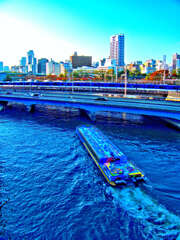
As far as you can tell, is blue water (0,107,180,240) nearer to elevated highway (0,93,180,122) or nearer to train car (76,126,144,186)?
train car (76,126,144,186)

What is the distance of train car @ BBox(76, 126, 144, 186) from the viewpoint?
79.6 feet

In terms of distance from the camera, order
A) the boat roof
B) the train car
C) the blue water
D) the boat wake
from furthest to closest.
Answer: the boat roof, the train car, the blue water, the boat wake

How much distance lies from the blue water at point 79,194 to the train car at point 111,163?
109cm

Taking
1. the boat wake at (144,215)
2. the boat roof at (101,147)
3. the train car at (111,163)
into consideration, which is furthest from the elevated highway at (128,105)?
the boat wake at (144,215)

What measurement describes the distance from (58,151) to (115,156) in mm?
11758

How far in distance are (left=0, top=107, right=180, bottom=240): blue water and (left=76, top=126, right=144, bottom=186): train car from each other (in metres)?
1.09

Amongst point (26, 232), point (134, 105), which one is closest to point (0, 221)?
point (26, 232)

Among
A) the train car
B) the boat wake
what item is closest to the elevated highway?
the train car

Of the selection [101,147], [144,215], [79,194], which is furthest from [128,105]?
[144,215]

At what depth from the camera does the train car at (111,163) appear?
79.6 feet

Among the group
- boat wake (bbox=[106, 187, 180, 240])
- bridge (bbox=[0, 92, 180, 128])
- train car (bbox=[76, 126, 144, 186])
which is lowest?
boat wake (bbox=[106, 187, 180, 240])

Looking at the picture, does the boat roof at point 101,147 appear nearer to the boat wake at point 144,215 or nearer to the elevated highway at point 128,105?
the boat wake at point 144,215

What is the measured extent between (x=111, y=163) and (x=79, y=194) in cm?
615

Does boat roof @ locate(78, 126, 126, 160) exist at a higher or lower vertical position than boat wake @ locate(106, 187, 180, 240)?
higher
